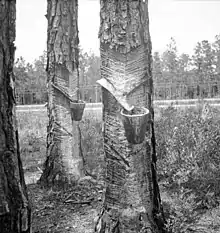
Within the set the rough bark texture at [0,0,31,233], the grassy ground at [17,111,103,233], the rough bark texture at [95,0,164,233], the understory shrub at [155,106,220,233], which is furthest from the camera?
the understory shrub at [155,106,220,233]

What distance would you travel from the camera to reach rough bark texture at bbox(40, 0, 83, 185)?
4.89 m

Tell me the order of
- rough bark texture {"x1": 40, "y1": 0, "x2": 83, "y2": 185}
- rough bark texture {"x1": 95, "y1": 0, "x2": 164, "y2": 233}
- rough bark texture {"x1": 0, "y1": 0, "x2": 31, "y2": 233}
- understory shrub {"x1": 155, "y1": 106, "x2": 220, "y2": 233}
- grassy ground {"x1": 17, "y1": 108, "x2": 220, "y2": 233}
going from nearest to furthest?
rough bark texture {"x1": 0, "y1": 0, "x2": 31, "y2": 233} → rough bark texture {"x1": 95, "y1": 0, "x2": 164, "y2": 233} → grassy ground {"x1": 17, "y1": 108, "x2": 220, "y2": 233} → understory shrub {"x1": 155, "y1": 106, "x2": 220, "y2": 233} → rough bark texture {"x1": 40, "y1": 0, "x2": 83, "y2": 185}

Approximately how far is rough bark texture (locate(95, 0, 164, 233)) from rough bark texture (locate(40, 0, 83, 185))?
208 centimetres

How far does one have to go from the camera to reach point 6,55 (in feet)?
6.04

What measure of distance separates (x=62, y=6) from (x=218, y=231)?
3463 mm

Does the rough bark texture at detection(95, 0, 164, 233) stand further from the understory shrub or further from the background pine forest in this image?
the understory shrub

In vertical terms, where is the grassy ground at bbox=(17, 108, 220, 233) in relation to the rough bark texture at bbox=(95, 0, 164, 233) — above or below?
below

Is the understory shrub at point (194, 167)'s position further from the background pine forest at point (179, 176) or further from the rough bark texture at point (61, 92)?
the rough bark texture at point (61, 92)

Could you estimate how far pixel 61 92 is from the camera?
4926 millimetres

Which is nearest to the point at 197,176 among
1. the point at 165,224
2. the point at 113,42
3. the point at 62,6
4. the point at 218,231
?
the point at 218,231

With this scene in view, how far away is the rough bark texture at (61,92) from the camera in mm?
4895

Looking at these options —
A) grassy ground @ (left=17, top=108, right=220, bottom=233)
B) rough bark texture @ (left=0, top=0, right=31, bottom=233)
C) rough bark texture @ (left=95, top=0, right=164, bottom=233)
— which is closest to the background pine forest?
grassy ground @ (left=17, top=108, right=220, bottom=233)

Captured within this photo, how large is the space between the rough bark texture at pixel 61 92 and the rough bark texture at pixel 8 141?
2.94 m

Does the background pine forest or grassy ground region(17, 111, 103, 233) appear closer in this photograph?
the background pine forest
